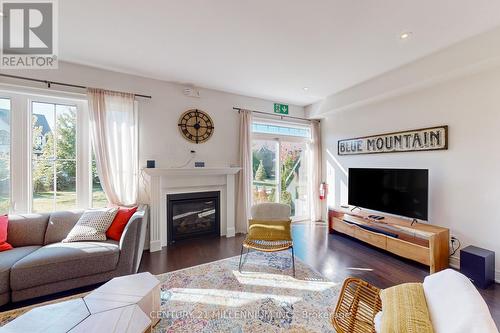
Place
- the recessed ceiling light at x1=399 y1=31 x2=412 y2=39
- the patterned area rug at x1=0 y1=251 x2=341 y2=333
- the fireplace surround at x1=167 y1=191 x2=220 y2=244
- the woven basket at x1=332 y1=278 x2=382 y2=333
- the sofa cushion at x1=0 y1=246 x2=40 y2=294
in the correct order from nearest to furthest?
the woven basket at x1=332 y1=278 x2=382 y2=333 → the patterned area rug at x1=0 y1=251 x2=341 y2=333 → the sofa cushion at x1=0 y1=246 x2=40 y2=294 → the recessed ceiling light at x1=399 y1=31 x2=412 y2=39 → the fireplace surround at x1=167 y1=191 x2=220 y2=244

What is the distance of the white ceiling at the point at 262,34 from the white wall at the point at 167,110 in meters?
0.18

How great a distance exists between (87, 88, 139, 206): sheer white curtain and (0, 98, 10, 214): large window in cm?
92

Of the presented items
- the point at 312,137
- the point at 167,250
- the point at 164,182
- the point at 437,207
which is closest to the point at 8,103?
the point at 164,182

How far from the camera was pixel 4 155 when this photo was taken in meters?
2.62

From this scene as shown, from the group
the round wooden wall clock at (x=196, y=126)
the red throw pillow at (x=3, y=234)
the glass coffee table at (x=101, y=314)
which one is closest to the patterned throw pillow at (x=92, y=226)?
the red throw pillow at (x=3, y=234)

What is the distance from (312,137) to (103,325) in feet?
14.9

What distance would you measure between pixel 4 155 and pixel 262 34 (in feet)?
11.5

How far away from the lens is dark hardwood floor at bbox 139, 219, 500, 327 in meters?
2.44

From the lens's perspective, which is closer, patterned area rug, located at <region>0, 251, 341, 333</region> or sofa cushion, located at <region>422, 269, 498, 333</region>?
sofa cushion, located at <region>422, 269, 498, 333</region>

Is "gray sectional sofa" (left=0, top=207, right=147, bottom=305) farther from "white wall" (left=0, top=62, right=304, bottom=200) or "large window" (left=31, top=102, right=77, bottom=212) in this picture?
"white wall" (left=0, top=62, right=304, bottom=200)

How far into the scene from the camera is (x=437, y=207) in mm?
2885

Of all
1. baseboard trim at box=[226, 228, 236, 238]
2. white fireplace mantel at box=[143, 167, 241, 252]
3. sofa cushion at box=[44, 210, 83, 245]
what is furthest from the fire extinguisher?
sofa cushion at box=[44, 210, 83, 245]

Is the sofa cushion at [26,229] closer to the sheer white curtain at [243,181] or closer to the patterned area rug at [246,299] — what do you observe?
the patterned area rug at [246,299]

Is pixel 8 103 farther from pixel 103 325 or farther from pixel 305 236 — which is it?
pixel 305 236
